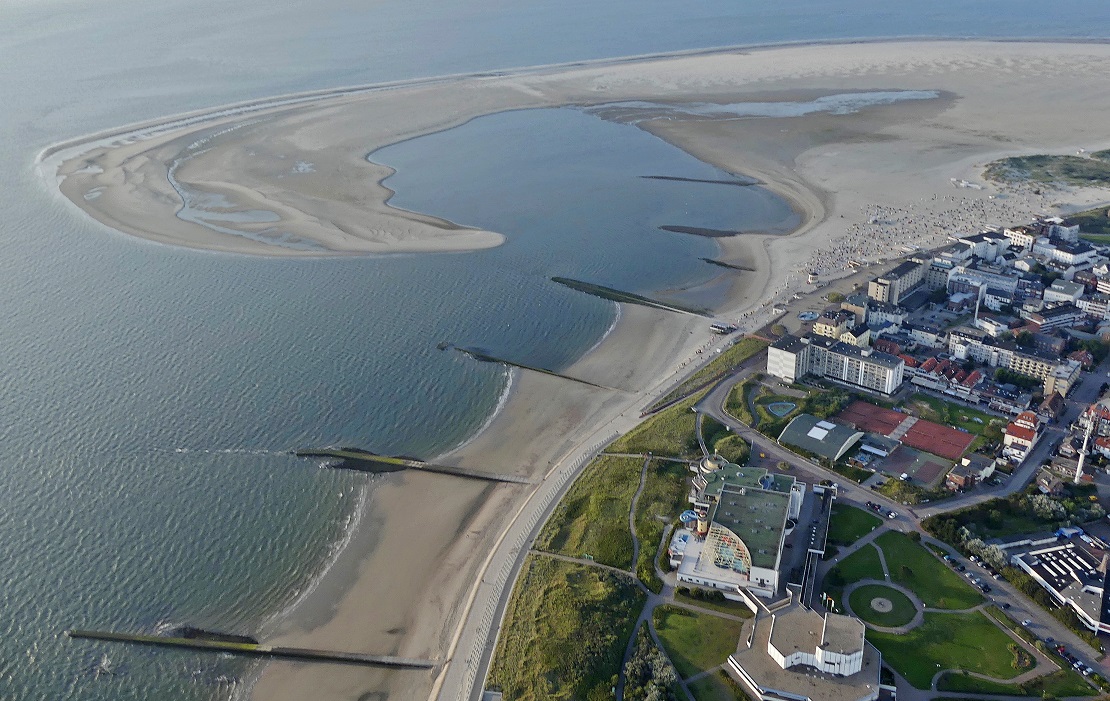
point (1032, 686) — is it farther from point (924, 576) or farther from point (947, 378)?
point (947, 378)

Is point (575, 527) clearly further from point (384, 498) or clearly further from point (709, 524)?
point (384, 498)

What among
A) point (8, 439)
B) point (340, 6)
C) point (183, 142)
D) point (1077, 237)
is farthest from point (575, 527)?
point (340, 6)

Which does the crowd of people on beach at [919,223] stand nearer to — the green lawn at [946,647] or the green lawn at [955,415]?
the green lawn at [955,415]

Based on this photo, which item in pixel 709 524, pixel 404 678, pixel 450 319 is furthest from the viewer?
pixel 450 319

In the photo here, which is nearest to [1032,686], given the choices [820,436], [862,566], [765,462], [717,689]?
[862,566]

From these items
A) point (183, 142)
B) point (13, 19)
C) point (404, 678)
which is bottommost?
point (404, 678)

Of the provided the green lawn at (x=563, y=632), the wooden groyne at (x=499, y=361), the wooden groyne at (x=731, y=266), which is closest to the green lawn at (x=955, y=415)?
the wooden groyne at (x=499, y=361)

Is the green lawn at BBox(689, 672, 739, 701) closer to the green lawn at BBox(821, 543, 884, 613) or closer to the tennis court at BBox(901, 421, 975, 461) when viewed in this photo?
the green lawn at BBox(821, 543, 884, 613)
